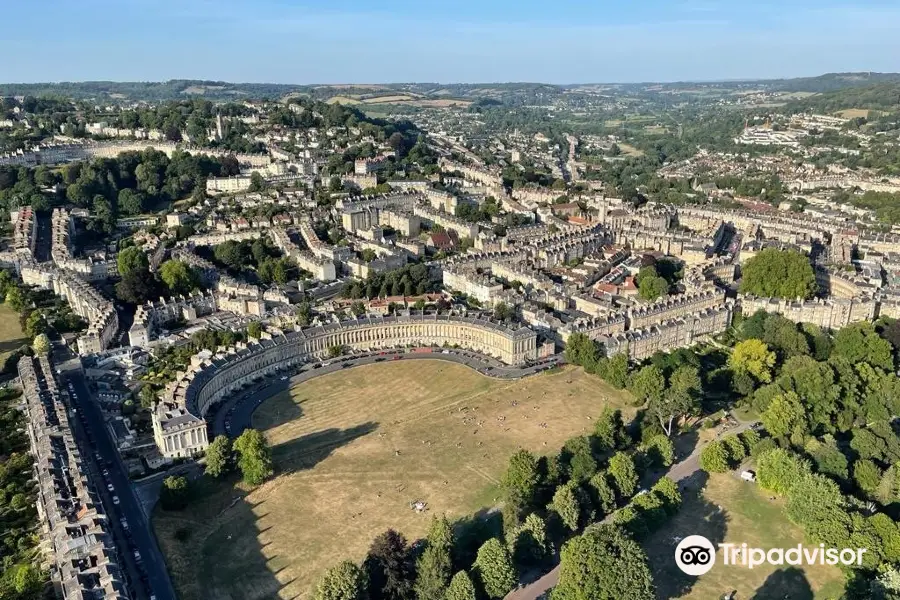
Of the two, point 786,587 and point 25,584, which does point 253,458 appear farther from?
point 786,587

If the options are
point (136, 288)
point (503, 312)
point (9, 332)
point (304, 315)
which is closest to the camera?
point (503, 312)

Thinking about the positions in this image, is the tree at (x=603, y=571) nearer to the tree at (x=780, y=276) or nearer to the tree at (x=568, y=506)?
the tree at (x=568, y=506)

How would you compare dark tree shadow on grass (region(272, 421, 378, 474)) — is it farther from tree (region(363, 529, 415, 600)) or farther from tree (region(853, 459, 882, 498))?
tree (region(853, 459, 882, 498))

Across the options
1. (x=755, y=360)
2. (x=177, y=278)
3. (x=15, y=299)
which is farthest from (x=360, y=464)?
(x=15, y=299)

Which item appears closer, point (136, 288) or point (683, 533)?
point (683, 533)

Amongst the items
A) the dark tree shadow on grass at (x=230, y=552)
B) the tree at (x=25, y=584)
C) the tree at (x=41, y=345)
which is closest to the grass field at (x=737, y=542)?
the dark tree shadow on grass at (x=230, y=552)

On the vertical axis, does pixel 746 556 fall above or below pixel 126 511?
below
